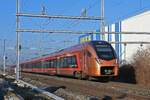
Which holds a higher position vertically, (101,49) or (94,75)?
(101,49)

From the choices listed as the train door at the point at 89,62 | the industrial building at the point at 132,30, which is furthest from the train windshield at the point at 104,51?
the industrial building at the point at 132,30

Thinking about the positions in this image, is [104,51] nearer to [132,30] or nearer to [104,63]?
[104,63]

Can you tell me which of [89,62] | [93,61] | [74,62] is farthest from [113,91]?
[74,62]

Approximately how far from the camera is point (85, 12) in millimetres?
19906

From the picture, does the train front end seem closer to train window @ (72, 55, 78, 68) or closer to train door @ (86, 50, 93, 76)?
train door @ (86, 50, 93, 76)

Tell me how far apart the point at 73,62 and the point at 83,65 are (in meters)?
2.10

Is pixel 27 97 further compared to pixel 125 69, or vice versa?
pixel 125 69

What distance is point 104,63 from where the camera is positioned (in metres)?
15.7

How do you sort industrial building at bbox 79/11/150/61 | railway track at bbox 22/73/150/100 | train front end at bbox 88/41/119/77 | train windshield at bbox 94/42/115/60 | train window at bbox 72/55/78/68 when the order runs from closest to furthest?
1. railway track at bbox 22/73/150/100
2. train front end at bbox 88/41/119/77
3. train windshield at bbox 94/42/115/60
4. train window at bbox 72/55/78/68
5. industrial building at bbox 79/11/150/61

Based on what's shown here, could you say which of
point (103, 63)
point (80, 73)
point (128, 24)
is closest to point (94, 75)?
point (103, 63)

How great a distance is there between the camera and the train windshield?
631 inches

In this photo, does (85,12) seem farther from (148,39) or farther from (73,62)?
(148,39)

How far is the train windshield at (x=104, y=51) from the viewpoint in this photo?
16019mm

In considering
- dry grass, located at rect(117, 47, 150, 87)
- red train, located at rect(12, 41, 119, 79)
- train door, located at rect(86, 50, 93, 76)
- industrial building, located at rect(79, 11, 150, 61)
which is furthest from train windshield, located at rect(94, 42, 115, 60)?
industrial building, located at rect(79, 11, 150, 61)
